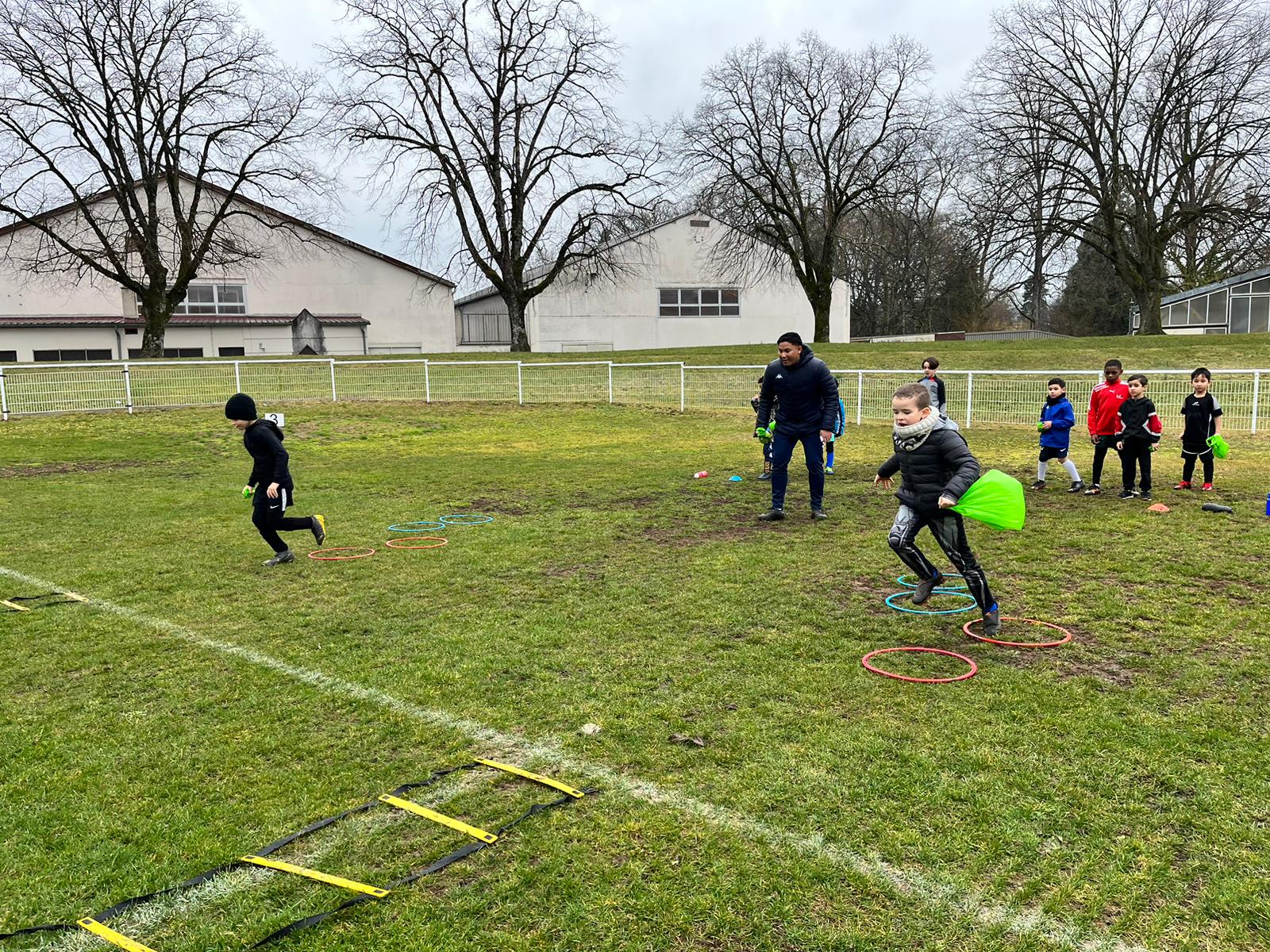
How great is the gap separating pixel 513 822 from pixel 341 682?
1.98 metres

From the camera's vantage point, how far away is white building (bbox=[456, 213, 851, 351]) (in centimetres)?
4372

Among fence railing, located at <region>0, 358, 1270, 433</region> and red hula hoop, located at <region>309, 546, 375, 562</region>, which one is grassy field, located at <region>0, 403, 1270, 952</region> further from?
fence railing, located at <region>0, 358, 1270, 433</region>

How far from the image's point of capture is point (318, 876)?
10.4 feet

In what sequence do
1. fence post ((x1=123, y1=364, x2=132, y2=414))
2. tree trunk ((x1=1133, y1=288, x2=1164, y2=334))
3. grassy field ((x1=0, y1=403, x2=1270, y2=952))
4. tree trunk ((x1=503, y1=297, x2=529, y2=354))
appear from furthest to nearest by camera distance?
tree trunk ((x1=503, y1=297, x2=529, y2=354)) → tree trunk ((x1=1133, y1=288, x2=1164, y2=334)) → fence post ((x1=123, y1=364, x2=132, y2=414)) → grassy field ((x1=0, y1=403, x2=1270, y2=952))

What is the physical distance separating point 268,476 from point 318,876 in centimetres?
538

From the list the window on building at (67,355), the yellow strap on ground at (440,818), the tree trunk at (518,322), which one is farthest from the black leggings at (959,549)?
the window on building at (67,355)

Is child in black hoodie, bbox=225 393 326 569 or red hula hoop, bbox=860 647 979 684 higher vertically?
child in black hoodie, bbox=225 393 326 569

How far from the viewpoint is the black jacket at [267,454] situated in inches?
307

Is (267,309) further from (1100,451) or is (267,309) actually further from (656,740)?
(656,740)

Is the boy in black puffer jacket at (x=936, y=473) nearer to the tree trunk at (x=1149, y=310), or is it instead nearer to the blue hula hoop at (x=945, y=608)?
the blue hula hoop at (x=945, y=608)

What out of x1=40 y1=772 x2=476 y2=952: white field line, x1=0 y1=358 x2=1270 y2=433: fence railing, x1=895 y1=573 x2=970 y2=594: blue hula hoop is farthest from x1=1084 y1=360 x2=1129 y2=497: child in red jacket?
x1=40 y1=772 x2=476 y2=952: white field line

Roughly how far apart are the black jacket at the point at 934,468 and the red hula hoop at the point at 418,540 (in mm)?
4694

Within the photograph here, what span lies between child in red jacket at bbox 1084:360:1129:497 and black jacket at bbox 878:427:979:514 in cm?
616

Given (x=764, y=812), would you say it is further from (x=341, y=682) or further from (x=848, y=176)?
(x=848, y=176)
